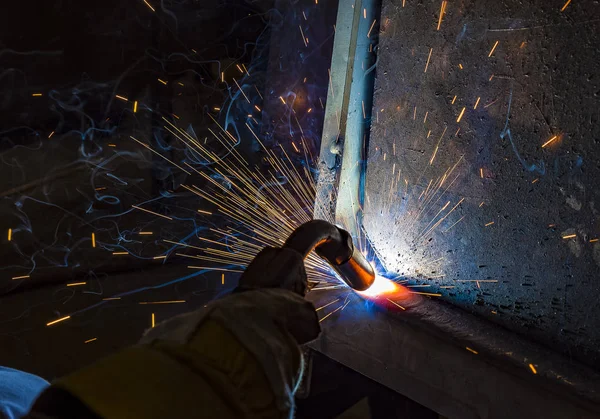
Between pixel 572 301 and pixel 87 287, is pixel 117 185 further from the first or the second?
pixel 572 301

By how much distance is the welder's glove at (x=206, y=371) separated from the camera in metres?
0.50

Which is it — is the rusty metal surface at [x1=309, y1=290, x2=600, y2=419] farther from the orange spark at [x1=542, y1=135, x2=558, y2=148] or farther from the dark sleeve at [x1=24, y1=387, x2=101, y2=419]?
the dark sleeve at [x1=24, y1=387, x2=101, y2=419]

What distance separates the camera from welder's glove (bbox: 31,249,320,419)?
1.65 feet

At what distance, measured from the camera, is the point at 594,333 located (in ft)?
4.47

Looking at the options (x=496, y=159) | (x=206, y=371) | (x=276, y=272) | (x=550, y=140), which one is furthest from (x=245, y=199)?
(x=206, y=371)

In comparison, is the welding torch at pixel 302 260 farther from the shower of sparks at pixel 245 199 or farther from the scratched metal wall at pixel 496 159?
the shower of sparks at pixel 245 199

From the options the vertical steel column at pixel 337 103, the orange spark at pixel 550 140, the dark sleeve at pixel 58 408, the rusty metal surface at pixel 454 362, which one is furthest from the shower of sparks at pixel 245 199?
the dark sleeve at pixel 58 408

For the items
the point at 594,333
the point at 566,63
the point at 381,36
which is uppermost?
the point at 381,36

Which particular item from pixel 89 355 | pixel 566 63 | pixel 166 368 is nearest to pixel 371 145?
pixel 566 63

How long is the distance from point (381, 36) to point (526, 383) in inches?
52.8

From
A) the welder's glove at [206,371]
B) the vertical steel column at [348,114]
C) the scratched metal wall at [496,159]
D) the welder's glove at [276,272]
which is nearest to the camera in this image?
the welder's glove at [206,371]

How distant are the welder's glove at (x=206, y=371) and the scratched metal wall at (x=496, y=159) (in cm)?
99

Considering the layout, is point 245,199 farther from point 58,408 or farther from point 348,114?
point 58,408

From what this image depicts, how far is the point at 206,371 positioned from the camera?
1.93ft
